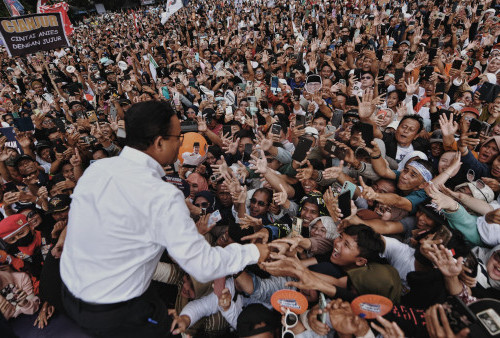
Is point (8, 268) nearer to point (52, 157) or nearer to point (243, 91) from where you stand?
point (52, 157)

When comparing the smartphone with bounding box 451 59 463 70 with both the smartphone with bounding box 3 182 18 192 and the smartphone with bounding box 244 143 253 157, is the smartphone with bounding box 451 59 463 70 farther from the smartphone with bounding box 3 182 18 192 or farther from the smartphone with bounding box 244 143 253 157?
the smartphone with bounding box 3 182 18 192

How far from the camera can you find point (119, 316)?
1516mm

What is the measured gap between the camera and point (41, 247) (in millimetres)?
2904

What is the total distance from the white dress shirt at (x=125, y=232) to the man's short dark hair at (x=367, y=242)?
119 centimetres

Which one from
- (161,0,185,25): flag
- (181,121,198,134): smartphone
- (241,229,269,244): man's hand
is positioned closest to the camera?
(241,229,269,244): man's hand

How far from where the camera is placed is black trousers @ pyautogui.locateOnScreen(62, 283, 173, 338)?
4.90 ft

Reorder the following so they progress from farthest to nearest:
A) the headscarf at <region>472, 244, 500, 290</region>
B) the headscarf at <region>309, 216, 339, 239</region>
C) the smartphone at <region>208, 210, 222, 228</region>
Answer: the headscarf at <region>309, 216, 339, 239</region>
the smartphone at <region>208, 210, 222, 228</region>
the headscarf at <region>472, 244, 500, 290</region>

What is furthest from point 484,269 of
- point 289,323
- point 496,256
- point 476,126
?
point 476,126

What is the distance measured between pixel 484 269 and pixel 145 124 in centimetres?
290

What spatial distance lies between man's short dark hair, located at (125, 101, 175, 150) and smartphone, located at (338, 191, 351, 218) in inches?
73.9

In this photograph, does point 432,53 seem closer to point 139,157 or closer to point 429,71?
point 429,71

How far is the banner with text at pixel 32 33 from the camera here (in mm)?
6402

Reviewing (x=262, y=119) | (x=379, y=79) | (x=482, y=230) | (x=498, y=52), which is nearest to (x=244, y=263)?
(x=482, y=230)

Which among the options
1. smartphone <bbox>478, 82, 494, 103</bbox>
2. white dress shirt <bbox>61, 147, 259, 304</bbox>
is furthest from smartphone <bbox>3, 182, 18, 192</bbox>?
smartphone <bbox>478, 82, 494, 103</bbox>
